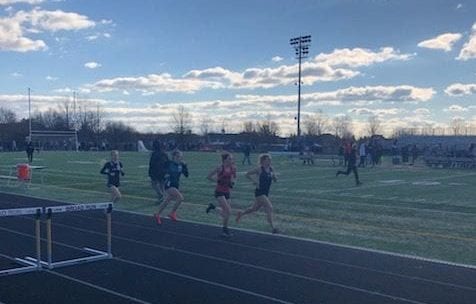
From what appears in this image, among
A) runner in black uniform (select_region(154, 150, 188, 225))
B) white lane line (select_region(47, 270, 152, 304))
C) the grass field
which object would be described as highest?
runner in black uniform (select_region(154, 150, 188, 225))

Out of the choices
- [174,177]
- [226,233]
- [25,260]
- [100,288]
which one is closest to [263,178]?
[226,233]

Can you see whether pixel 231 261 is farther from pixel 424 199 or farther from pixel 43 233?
pixel 424 199

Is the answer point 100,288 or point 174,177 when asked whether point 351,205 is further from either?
point 100,288

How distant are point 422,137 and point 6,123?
250 ft

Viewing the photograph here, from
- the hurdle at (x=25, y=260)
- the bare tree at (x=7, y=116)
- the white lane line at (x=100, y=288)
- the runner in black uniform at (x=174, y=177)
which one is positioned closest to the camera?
the white lane line at (x=100, y=288)

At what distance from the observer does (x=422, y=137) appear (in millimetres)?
81000

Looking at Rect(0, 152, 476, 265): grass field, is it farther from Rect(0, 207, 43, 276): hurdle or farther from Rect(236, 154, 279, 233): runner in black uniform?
Rect(0, 207, 43, 276): hurdle

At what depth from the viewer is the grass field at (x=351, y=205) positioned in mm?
11914

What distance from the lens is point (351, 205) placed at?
17.8 metres

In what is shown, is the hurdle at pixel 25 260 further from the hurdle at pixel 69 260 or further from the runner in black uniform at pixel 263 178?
the runner in black uniform at pixel 263 178

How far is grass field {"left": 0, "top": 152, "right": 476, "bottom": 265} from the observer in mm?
11914

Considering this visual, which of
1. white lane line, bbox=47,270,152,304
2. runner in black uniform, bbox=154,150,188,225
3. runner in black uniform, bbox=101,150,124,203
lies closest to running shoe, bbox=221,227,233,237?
runner in black uniform, bbox=154,150,188,225

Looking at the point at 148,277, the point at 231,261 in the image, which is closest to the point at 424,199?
the point at 231,261

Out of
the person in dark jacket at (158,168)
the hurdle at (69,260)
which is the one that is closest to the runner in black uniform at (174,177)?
the hurdle at (69,260)
